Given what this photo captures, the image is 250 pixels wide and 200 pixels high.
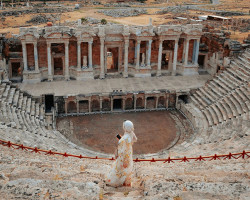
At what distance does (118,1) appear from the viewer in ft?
240

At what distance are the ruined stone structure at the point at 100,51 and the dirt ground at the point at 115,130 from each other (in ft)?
15.3

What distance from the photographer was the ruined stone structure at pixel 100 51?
81.3 feet

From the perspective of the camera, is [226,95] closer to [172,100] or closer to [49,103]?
[172,100]

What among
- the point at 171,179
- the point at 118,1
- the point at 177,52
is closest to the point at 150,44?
the point at 177,52

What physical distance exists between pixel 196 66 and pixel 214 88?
457 centimetres

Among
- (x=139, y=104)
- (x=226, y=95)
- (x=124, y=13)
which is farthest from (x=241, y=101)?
(x=124, y=13)

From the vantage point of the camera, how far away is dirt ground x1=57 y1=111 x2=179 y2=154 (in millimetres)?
19359

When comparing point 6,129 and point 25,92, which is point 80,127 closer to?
point 25,92

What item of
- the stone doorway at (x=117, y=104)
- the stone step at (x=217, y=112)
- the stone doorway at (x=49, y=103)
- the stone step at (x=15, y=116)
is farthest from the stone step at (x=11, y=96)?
the stone step at (x=217, y=112)

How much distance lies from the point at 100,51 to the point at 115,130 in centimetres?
792

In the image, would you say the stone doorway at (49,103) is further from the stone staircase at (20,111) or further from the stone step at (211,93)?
the stone step at (211,93)

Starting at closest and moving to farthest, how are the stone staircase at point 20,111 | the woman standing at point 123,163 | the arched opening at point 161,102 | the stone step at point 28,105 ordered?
the woman standing at point 123,163 < the stone staircase at point 20,111 < the stone step at point 28,105 < the arched opening at point 161,102

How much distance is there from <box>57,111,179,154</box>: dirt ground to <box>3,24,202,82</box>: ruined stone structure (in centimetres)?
465

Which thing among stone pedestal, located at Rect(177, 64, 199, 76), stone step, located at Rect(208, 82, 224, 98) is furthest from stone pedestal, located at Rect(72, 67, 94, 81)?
stone step, located at Rect(208, 82, 224, 98)
